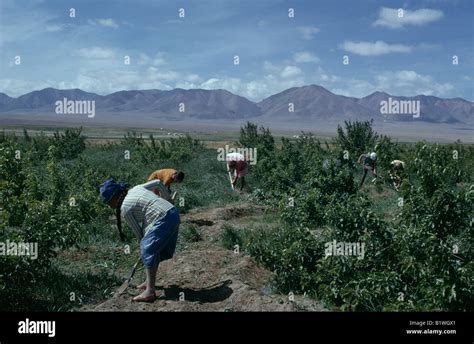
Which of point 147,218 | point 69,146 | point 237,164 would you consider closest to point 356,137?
point 237,164

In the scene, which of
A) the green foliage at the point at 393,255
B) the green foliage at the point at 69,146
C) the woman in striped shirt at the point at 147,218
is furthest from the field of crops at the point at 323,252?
the green foliage at the point at 69,146

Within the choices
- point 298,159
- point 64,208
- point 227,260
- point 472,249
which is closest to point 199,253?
point 227,260

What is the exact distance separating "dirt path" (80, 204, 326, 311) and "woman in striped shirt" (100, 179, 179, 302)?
26 centimetres

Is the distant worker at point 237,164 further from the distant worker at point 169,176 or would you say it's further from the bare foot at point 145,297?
the bare foot at point 145,297

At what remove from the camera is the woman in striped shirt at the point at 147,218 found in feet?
17.9

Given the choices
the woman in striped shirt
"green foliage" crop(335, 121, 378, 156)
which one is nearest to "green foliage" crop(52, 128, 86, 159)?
"green foliage" crop(335, 121, 378, 156)

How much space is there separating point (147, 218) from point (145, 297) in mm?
807

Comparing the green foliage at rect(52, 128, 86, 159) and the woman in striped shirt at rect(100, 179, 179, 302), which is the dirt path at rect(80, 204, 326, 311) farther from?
the green foliage at rect(52, 128, 86, 159)

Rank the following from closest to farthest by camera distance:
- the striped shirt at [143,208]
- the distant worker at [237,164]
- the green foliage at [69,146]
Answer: the striped shirt at [143,208] → the distant worker at [237,164] → the green foliage at [69,146]

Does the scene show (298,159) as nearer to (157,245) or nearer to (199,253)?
(199,253)

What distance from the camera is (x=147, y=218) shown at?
553 cm

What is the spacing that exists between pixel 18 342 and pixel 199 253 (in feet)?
10.3

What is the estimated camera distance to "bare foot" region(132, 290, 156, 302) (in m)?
5.57

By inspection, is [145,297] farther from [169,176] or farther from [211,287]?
[169,176]
